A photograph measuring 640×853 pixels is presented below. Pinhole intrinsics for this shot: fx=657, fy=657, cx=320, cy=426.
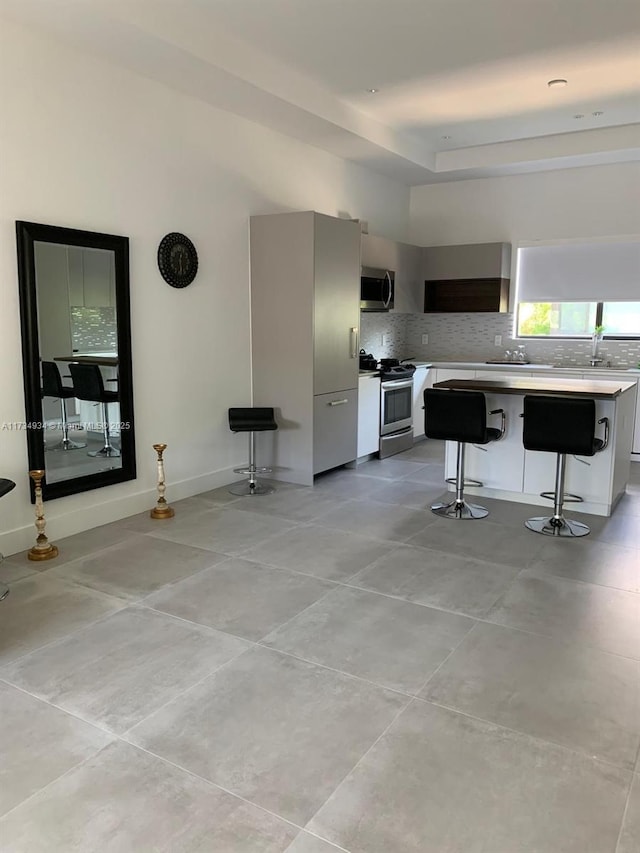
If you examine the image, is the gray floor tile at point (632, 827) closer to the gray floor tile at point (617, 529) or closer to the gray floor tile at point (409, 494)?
the gray floor tile at point (617, 529)

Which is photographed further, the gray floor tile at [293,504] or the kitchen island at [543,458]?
the gray floor tile at [293,504]

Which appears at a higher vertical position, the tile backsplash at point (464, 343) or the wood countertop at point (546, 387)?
the tile backsplash at point (464, 343)

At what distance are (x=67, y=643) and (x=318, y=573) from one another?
1.35 meters

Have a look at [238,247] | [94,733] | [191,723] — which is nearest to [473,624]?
[191,723]

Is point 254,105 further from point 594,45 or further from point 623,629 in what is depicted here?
point 623,629

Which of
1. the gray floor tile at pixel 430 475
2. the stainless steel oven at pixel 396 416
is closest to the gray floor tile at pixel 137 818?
the gray floor tile at pixel 430 475

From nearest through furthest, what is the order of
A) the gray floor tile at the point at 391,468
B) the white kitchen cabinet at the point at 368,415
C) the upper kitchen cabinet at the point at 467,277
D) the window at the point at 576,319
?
the gray floor tile at the point at 391,468, the white kitchen cabinet at the point at 368,415, the window at the point at 576,319, the upper kitchen cabinet at the point at 467,277

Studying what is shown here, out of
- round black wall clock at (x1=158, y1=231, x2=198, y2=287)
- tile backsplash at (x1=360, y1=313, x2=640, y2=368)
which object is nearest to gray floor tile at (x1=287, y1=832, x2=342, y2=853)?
round black wall clock at (x1=158, y1=231, x2=198, y2=287)

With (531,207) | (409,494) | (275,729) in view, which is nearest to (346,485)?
(409,494)

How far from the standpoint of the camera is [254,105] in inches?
193

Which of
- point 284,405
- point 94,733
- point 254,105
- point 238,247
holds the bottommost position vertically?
point 94,733

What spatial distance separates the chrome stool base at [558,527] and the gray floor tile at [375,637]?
1.51 m

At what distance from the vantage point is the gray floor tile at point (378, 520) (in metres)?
4.33

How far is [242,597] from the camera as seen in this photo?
3.32m
